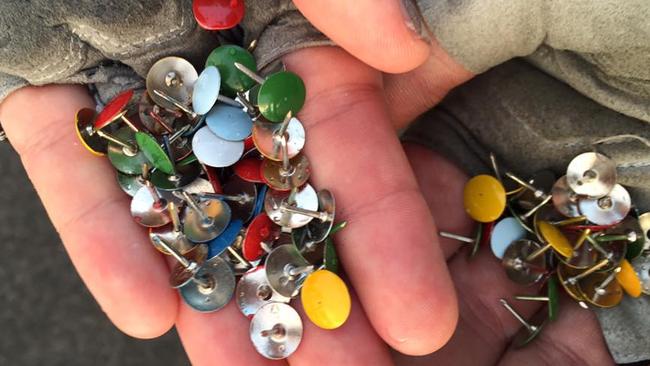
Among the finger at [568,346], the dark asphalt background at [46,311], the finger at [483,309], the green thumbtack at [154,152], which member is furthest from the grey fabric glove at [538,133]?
the dark asphalt background at [46,311]

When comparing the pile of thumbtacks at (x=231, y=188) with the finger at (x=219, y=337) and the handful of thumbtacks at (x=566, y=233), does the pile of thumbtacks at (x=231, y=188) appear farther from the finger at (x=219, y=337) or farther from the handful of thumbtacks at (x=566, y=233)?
the handful of thumbtacks at (x=566, y=233)

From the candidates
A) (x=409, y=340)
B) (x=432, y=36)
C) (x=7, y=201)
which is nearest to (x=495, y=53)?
(x=432, y=36)

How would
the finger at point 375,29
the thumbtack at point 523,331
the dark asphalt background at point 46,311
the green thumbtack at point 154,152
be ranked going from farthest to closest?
the dark asphalt background at point 46,311 → the thumbtack at point 523,331 → the green thumbtack at point 154,152 → the finger at point 375,29

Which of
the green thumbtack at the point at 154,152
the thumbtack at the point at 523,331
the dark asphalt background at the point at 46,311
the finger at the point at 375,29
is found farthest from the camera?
the dark asphalt background at the point at 46,311

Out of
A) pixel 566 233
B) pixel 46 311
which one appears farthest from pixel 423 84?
pixel 46 311

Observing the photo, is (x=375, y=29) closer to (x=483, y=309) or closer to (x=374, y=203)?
(x=374, y=203)

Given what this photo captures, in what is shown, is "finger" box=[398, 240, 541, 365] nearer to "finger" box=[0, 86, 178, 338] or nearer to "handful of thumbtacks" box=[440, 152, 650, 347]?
"handful of thumbtacks" box=[440, 152, 650, 347]

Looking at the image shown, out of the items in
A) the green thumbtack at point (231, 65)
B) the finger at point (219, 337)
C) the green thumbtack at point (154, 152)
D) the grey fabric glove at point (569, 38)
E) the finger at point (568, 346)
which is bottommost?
the finger at point (568, 346)
